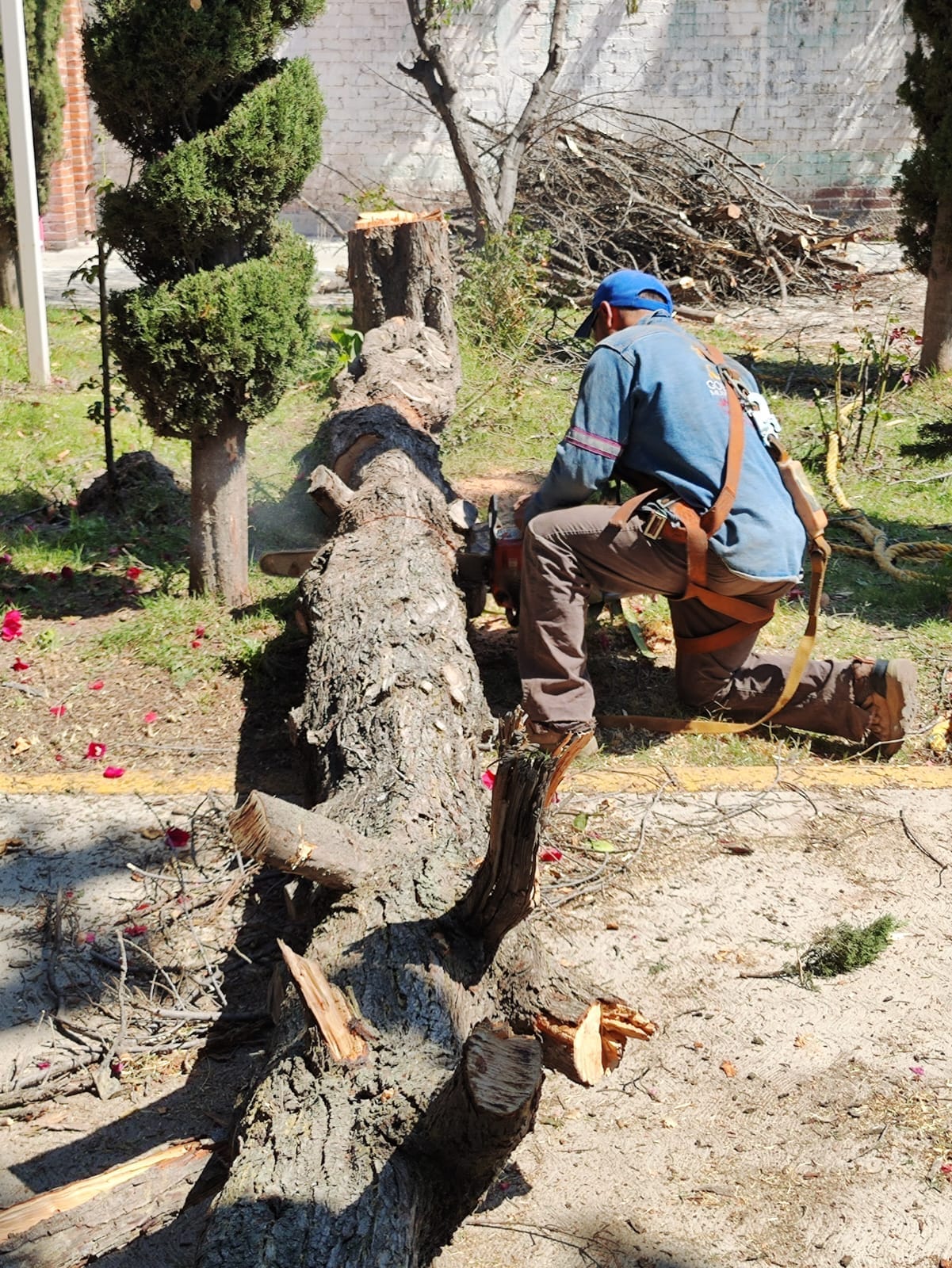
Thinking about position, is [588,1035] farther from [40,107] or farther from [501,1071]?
[40,107]

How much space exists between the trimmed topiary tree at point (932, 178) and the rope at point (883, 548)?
3.04 metres

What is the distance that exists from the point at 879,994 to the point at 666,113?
558 inches

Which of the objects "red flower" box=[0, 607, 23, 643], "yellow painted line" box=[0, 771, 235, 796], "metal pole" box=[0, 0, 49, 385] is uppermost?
"metal pole" box=[0, 0, 49, 385]

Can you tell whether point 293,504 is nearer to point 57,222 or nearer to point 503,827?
point 503,827

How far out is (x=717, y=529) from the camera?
4488mm

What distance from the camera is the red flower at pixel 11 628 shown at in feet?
17.4

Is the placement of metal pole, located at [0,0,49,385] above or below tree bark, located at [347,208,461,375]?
above

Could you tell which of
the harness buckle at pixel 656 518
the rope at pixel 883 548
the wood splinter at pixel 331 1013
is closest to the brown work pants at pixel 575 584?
the harness buckle at pixel 656 518

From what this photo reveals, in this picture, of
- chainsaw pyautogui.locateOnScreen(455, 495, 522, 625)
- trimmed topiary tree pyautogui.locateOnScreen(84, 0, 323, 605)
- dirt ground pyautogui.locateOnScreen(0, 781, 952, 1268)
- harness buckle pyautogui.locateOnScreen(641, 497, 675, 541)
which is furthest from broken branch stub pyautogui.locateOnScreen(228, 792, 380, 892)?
trimmed topiary tree pyautogui.locateOnScreen(84, 0, 323, 605)

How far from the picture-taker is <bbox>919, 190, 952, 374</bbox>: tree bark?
925cm

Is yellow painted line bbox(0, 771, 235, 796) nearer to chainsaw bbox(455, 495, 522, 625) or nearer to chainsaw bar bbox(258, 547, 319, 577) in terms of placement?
chainsaw bar bbox(258, 547, 319, 577)

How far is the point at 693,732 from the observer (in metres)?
4.89

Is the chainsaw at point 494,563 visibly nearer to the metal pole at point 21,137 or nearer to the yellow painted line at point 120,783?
the yellow painted line at point 120,783

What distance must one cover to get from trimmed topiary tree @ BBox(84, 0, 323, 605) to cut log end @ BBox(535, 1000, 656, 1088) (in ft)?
10.6
